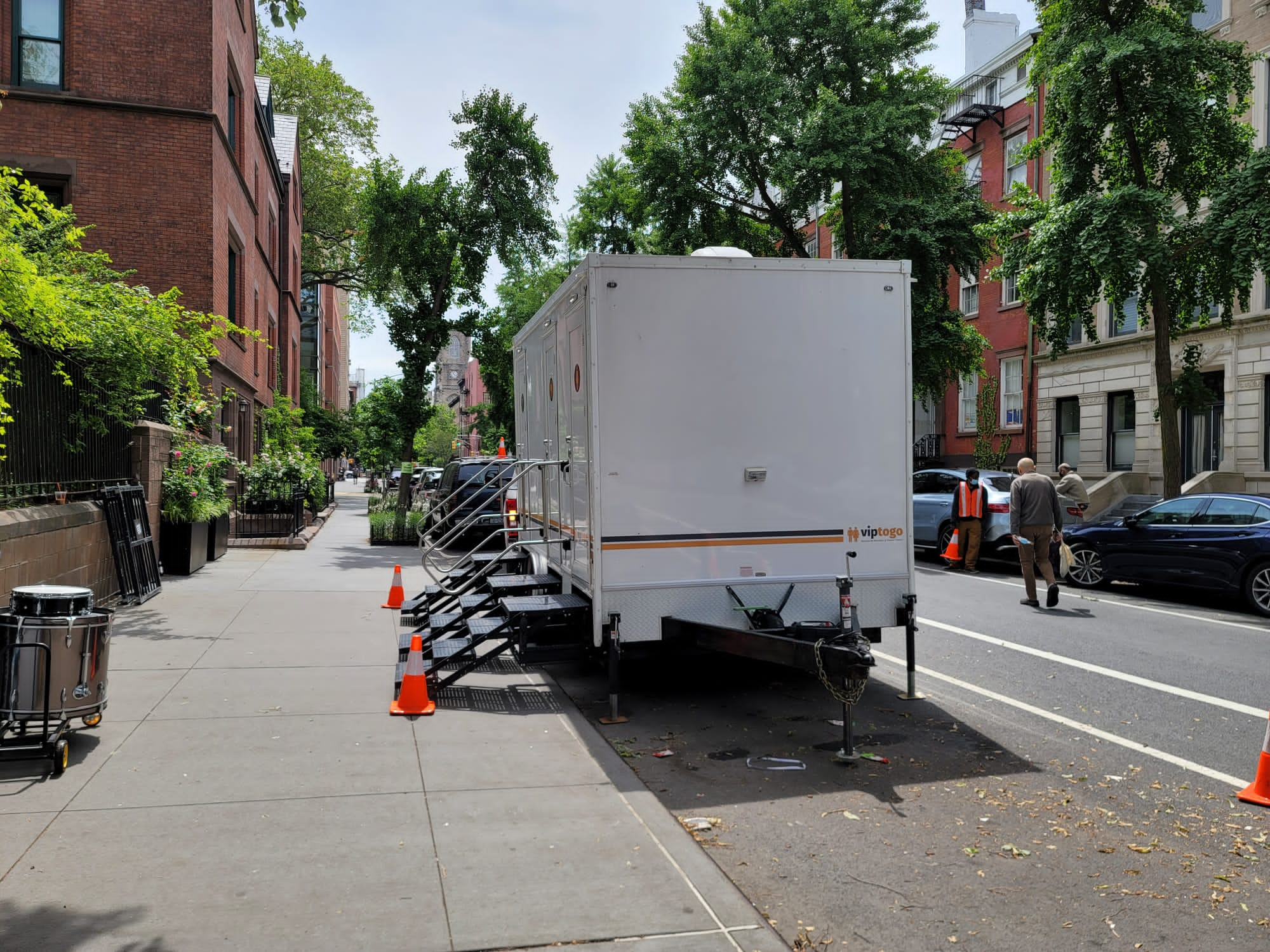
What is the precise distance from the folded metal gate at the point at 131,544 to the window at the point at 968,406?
2604 centimetres

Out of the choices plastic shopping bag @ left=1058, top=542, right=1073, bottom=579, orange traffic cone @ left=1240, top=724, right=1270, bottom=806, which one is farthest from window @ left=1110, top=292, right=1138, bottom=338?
orange traffic cone @ left=1240, top=724, right=1270, bottom=806

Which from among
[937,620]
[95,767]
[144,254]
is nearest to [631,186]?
[144,254]

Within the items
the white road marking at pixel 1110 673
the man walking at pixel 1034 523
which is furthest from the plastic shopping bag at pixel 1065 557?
the white road marking at pixel 1110 673

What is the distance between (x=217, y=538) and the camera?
660 inches

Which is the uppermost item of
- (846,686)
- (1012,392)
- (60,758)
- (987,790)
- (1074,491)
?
(1012,392)

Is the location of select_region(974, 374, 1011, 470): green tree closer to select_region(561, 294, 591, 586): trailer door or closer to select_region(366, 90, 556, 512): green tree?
select_region(366, 90, 556, 512): green tree

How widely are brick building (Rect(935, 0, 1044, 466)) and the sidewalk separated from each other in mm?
26118

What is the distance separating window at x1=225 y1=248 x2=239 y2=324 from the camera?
22.5 metres

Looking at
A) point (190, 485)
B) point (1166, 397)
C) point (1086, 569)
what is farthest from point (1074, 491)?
point (190, 485)

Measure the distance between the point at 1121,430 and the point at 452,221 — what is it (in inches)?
728

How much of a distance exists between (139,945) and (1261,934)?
4.07 metres

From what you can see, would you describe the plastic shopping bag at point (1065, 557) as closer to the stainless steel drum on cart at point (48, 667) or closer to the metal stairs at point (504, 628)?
the metal stairs at point (504, 628)

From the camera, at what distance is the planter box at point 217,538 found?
1647 cm

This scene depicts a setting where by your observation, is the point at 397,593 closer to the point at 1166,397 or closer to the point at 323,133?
the point at 1166,397
